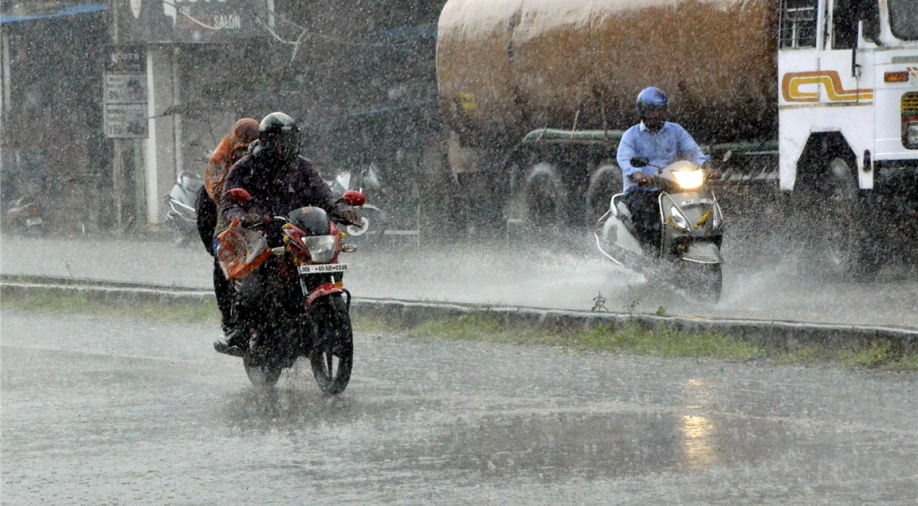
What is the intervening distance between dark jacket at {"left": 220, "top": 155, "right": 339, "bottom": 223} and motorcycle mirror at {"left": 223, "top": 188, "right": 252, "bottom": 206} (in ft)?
1.14

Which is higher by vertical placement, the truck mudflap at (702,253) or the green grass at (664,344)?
the truck mudflap at (702,253)

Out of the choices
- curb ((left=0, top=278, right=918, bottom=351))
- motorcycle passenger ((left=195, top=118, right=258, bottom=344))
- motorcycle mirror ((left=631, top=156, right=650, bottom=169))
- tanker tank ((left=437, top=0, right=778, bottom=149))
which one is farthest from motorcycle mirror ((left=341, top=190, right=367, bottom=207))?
tanker tank ((left=437, top=0, right=778, bottom=149))

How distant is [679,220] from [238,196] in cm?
423

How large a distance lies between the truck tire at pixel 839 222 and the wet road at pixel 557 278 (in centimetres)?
23

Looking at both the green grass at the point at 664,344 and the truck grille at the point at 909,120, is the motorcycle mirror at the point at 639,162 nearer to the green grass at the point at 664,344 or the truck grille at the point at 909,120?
the green grass at the point at 664,344

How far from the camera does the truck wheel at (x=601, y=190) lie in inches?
591

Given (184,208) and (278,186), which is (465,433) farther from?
(184,208)

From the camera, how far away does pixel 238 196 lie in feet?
24.4

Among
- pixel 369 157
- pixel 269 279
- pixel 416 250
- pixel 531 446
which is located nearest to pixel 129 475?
pixel 531 446

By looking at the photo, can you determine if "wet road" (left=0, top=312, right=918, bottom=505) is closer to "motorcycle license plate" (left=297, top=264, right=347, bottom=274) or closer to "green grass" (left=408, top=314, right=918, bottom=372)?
"green grass" (left=408, top=314, right=918, bottom=372)

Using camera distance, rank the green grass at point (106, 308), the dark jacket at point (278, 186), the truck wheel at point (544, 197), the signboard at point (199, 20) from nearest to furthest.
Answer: the dark jacket at point (278, 186) < the green grass at point (106, 308) < the truck wheel at point (544, 197) < the signboard at point (199, 20)

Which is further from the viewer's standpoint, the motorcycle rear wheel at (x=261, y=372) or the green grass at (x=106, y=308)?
the green grass at (x=106, y=308)

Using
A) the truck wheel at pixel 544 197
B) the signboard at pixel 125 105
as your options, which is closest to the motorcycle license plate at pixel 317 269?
the truck wheel at pixel 544 197

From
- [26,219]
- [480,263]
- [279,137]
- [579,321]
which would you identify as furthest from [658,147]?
[26,219]
